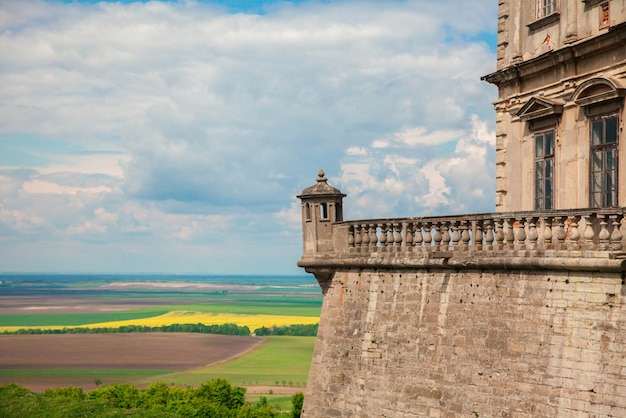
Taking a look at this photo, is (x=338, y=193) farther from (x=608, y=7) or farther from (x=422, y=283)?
(x=608, y=7)

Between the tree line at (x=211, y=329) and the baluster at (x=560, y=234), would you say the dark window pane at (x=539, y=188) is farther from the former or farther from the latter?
the tree line at (x=211, y=329)

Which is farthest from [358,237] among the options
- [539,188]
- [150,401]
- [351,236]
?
[150,401]

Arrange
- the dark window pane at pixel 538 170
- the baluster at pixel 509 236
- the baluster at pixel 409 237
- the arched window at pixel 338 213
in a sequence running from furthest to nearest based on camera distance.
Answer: the arched window at pixel 338 213 < the dark window pane at pixel 538 170 < the baluster at pixel 409 237 < the baluster at pixel 509 236

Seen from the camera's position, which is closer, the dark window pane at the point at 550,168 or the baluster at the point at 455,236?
the baluster at the point at 455,236

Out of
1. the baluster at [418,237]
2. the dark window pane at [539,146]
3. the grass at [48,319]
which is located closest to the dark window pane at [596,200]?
the dark window pane at [539,146]

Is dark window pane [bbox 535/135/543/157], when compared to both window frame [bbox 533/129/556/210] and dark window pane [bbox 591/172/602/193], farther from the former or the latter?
dark window pane [bbox 591/172/602/193]

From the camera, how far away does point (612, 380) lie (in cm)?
1312

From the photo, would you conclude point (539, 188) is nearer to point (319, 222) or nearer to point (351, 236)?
point (351, 236)

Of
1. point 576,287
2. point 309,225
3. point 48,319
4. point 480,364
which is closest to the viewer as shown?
point 576,287

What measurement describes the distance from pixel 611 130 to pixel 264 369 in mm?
107559

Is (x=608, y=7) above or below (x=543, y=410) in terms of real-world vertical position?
above

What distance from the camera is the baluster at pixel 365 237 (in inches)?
746

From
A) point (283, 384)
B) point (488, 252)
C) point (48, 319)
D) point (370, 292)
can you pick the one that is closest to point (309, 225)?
point (370, 292)

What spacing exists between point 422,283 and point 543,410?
3.82m
